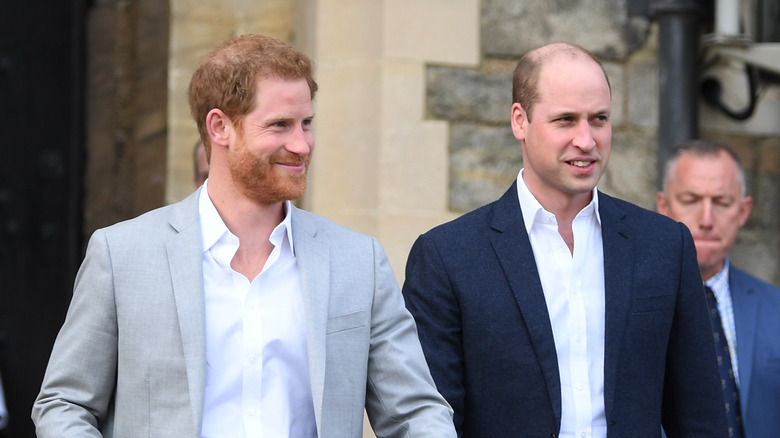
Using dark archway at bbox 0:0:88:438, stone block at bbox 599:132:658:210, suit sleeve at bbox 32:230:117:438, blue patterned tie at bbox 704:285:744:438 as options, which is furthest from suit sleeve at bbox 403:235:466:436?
dark archway at bbox 0:0:88:438

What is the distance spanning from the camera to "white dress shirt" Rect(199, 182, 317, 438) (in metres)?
3.27

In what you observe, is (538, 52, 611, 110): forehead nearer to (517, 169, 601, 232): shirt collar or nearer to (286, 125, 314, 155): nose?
(517, 169, 601, 232): shirt collar

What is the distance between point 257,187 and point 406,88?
2.50 meters

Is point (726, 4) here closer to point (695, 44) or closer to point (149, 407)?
point (695, 44)

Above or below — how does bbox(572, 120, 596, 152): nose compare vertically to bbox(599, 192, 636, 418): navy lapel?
above

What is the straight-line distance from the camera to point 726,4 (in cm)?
613

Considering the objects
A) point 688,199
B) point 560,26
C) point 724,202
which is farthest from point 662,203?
point 560,26

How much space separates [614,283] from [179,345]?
1290 millimetres

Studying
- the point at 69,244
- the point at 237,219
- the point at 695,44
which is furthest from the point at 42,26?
the point at 237,219

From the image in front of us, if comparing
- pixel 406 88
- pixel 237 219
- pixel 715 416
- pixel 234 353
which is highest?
pixel 406 88

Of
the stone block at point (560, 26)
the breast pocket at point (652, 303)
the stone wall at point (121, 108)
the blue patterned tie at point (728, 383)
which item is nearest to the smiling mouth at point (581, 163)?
the breast pocket at point (652, 303)

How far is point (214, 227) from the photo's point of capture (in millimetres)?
3441

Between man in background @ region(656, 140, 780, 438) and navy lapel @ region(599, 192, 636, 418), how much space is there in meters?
1.17

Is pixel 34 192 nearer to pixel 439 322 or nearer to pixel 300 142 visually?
pixel 439 322
